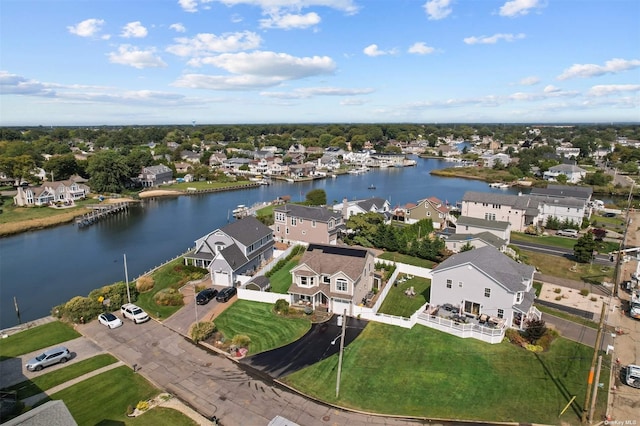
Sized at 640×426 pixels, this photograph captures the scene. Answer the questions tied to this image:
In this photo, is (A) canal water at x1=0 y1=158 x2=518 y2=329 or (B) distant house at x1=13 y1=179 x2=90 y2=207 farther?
(B) distant house at x1=13 y1=179 x2=90 y2=207

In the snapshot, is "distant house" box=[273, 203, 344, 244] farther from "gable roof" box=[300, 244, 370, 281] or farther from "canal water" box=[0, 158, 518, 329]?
"canal water" box=[0, 158, 518, 329]

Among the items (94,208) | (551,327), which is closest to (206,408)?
(551,327)

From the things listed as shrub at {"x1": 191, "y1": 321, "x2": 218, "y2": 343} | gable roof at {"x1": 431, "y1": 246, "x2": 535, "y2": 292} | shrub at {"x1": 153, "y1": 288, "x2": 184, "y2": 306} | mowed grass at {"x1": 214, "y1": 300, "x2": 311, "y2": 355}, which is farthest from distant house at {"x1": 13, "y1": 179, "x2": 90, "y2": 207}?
gable roof at {"x1": 431, "y1": 246, "x2": 535, "y2": 292}

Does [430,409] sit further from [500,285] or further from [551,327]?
[551,327]

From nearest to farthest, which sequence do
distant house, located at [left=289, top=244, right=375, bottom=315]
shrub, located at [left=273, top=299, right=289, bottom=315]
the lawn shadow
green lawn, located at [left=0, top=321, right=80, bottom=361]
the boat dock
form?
the lawn shadow → green lawn, located at [left=0, top=321, right=80, bottom=361] → shrub, located at [left=273, top=299, right=289, bottom=315] → distant house, located at [left=289, top=244, right=375, bottom=315] → the boat dock

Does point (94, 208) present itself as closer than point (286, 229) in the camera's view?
No

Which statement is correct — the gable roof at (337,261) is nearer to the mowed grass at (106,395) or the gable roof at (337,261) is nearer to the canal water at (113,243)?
the mowed grass at (106,395)

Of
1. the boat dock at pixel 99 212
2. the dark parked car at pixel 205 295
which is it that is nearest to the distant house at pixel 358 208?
the dark parked car at pixel 205 295
